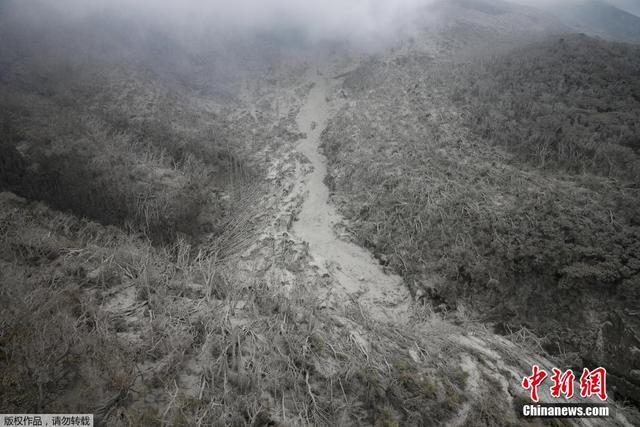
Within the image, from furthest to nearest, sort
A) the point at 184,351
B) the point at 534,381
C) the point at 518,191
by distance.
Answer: the point at 518,191 < the point at 534,381 < the point at 184,351

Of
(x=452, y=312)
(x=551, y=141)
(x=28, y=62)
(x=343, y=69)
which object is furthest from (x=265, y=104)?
(x=452, y=312)

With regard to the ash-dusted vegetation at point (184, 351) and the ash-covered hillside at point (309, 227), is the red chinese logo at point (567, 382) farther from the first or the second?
the ash-dusted vegetation at point (184, 351)

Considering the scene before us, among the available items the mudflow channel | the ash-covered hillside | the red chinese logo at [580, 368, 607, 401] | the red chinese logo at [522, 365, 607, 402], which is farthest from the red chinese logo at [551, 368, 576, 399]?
the mudflow channel

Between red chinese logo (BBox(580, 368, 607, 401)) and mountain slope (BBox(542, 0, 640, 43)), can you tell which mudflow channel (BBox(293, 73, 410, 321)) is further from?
mountain slope (BBox(542, 0, 640, 43))

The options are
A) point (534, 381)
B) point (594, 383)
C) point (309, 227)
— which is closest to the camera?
point (534, 381)

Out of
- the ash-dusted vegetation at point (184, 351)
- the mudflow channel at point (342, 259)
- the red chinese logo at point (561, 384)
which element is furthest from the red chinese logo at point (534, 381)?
the mudflow channel at point (342, 259)

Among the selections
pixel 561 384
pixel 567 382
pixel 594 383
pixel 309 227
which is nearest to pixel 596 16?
pixel 309 227

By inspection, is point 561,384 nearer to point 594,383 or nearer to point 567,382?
point 567,382
